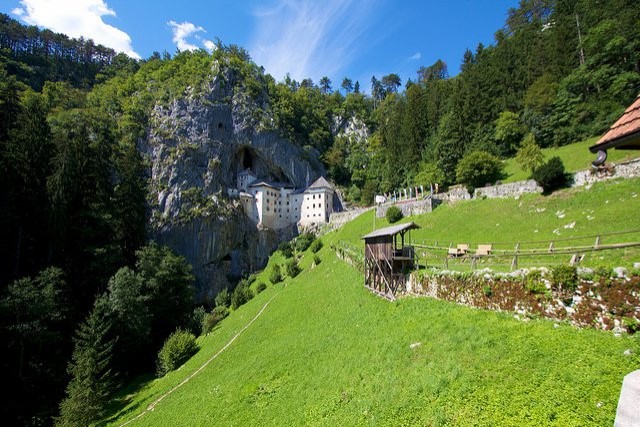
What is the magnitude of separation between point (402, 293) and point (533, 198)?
24273 mm

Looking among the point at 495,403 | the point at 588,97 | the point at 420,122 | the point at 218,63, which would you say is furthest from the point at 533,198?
the point at 218,63

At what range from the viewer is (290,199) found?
7750 cm

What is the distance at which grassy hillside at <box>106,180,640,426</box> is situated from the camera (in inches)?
313

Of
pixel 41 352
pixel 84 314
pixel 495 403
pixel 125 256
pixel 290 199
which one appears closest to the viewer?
pixel 495 403

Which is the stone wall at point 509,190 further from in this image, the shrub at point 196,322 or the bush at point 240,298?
the shrub at point 196,322

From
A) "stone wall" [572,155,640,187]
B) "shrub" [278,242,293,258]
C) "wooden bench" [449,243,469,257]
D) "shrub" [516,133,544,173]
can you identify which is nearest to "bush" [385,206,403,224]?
"shrub" [516,133,544,173]

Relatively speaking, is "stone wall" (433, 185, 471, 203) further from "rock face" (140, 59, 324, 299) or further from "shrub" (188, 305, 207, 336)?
"rock face" (140, 59, 324, 299)

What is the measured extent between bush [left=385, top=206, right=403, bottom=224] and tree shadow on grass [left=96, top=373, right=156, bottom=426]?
35.2m

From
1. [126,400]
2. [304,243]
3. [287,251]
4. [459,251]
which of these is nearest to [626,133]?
[459,251]

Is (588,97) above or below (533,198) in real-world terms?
above

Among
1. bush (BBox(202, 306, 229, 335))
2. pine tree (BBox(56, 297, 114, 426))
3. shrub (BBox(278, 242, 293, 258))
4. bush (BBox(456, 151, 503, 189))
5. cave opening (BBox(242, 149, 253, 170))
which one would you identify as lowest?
bush (BBox(202, 306, 229, 335))

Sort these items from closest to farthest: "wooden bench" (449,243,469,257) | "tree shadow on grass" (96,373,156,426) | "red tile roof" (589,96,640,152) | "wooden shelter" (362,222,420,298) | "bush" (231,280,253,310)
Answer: "red tile roof" (589,96,640,152)
"wooden shelter" (362,222,420,298)
"tree shadow on grass" (96,373,156,426)
"wooden bench" (449,243,469,257)
"bush" (231,280,253,310)

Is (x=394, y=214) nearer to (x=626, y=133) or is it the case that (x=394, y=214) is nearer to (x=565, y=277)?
(x=565, y=277)

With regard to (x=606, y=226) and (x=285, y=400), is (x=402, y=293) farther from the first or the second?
(x=606, y=226)
